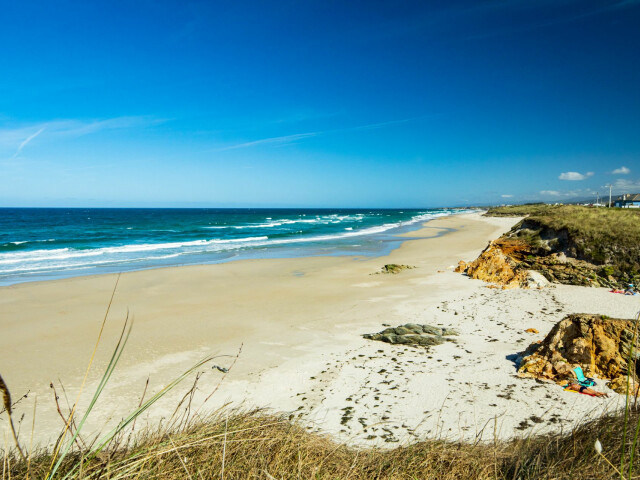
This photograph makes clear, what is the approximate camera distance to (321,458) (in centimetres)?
286

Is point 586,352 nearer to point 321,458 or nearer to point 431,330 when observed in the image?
point 431,330

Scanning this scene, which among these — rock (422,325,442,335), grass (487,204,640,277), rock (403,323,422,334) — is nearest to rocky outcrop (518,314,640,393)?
rock (422,325,442,335)

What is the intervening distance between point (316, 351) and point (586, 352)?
517 centimetres

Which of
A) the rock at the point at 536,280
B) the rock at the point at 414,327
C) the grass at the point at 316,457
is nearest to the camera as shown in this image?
the grass at the point at 316,457

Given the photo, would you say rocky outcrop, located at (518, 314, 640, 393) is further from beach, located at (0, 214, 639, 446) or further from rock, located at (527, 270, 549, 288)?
rock, located at (527, 270, 549, 288)

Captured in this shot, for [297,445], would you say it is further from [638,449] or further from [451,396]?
[451,396]

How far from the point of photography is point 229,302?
1348cm

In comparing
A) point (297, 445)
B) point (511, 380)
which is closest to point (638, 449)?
point (297, 445)

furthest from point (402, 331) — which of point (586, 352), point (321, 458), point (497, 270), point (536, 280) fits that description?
point (497, 270)

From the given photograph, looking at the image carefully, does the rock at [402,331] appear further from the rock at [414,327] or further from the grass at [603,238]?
the grass at [603,238]

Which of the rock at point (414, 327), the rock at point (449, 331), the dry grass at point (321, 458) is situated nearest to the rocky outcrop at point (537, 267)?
the rock at point (449, 331)

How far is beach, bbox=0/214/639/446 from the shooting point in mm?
5660

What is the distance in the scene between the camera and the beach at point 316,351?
566 cm

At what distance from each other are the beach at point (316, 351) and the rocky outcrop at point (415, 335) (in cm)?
29
